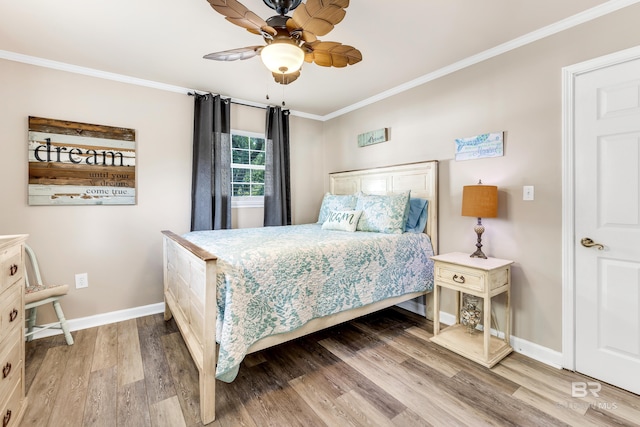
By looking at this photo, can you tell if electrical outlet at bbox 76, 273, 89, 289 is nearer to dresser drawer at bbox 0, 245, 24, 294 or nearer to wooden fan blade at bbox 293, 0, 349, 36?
dresser drawer at bbox 0, 245, 24, 294

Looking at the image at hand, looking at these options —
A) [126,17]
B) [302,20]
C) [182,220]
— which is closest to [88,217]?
[182,220]

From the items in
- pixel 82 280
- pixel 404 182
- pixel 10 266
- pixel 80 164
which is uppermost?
pixel 80 164

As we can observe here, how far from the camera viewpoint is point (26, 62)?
95.1 inches

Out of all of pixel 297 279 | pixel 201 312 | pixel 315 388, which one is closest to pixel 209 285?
pixel 201 312

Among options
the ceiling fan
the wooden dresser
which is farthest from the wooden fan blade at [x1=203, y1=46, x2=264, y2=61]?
the wooden dresser

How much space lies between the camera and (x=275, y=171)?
12.1 feet

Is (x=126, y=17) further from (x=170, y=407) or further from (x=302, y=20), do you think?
(x=170, y=407)

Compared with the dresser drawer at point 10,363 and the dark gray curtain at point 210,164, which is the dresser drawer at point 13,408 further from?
the dark gray curtain at point 210,164

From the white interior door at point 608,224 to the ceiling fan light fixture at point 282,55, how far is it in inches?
74.4

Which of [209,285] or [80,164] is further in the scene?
[80,164]

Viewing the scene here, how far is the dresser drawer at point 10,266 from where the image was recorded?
1.34 m

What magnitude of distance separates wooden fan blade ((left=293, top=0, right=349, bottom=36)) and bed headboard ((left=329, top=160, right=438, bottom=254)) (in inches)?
66.6

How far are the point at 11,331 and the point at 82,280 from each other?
138 cm

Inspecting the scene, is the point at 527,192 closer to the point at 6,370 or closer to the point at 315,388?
the point at 315,388
